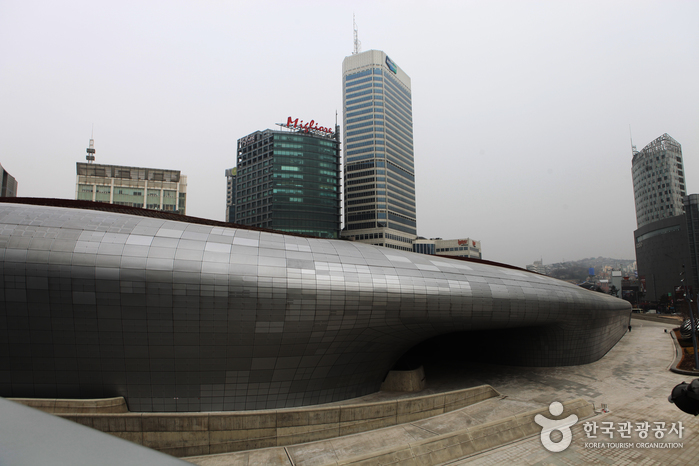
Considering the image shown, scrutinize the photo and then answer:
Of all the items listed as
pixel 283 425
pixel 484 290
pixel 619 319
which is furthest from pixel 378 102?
pixel 283 425

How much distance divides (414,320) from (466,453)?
851cm

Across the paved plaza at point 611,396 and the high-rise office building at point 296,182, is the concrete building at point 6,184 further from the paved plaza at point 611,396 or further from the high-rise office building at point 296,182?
the paved plaza at point 611,396

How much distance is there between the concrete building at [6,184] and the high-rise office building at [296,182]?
74490 mm

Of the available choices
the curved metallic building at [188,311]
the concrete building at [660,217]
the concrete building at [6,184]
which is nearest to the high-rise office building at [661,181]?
the concrete building at [660,217]

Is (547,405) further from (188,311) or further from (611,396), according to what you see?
(188,311)

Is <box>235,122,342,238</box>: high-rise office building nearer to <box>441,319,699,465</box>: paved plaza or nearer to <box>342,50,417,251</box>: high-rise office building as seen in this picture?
<box>342,50,417,251</box>: high-rise office building

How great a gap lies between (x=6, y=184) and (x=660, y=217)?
254 m

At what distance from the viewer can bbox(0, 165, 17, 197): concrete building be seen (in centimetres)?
9926

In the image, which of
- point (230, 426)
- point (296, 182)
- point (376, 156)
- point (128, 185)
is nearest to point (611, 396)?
point (230, 426)

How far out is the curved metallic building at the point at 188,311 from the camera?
17.8m

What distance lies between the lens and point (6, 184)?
10625 centimetres

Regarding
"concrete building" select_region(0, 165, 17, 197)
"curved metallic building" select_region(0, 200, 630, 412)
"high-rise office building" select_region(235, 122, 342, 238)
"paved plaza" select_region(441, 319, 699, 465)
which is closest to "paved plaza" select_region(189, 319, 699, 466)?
"paved plaza" select_region(441, 319, 699, 465)

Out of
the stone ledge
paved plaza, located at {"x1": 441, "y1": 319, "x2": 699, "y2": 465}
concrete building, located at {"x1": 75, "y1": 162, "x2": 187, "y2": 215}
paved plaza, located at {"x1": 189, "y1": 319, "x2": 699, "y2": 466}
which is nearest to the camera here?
the stone ledge

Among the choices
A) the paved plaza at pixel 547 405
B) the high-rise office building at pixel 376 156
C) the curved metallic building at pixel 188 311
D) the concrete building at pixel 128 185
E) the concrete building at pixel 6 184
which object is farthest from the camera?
the high-rise office building at pixel 376 156
